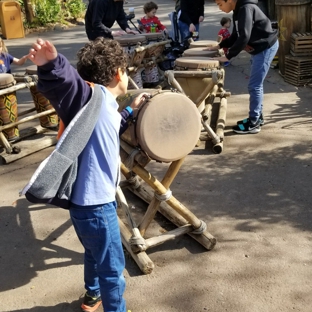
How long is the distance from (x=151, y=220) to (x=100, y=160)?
1215 millimetres

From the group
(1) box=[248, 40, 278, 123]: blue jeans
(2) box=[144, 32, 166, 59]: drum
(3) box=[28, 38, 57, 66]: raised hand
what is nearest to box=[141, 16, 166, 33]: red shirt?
(2) box=[144, 32, 166, 59]: drum

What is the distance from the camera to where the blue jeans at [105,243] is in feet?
7.77

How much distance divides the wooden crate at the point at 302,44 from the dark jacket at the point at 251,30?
2.16 meters

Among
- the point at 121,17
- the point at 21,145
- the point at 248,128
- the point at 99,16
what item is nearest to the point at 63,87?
the point at 21,145

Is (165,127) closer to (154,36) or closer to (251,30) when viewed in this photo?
→ (251,30)

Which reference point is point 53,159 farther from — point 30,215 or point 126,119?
point 30,215

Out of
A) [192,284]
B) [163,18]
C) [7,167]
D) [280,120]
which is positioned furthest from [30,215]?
[163,18]

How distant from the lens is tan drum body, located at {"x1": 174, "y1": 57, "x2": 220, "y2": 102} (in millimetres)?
5320

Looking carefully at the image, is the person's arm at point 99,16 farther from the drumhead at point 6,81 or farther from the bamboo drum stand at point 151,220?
the bamboo drum stand at point 151,220

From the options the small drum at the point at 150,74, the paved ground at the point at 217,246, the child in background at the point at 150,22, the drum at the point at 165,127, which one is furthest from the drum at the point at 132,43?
the drum at the point at 165,127

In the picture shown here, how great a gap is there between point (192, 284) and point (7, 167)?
2.79 metres

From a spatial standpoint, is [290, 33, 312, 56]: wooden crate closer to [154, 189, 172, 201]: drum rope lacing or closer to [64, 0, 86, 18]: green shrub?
[154, 189, 172, 201]: drum rope lacing

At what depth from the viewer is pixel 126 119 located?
2.76 metres

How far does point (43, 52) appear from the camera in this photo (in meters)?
2.00
